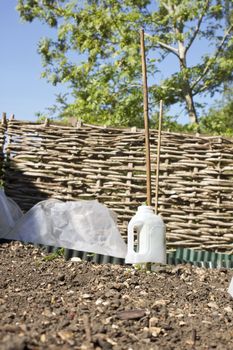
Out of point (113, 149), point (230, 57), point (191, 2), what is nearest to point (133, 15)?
point (191, 2)

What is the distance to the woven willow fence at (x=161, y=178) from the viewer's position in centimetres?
482

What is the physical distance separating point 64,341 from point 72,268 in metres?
1.41

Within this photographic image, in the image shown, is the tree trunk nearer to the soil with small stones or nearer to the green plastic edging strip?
the green plastic edging strip

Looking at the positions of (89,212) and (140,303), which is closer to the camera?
(140,303)

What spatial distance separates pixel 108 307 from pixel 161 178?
Answer: 9.70ft

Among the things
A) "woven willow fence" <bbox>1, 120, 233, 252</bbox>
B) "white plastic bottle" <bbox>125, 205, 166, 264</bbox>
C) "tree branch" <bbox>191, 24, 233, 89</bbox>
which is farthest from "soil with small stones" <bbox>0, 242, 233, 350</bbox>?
"tree branch" <bbox>191, 24, 233, 89</bbox>

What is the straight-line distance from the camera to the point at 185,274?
3049mm

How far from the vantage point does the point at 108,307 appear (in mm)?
1985

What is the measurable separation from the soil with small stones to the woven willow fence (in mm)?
1652

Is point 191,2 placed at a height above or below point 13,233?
above

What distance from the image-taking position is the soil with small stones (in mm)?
1544

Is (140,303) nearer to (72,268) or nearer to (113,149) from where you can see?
(72,268)

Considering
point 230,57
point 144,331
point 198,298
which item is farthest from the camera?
point 230,57

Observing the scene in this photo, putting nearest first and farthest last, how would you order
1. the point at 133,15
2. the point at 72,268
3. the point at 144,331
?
the point at 144,331 < the point at 72,268 < the point at 133,15
